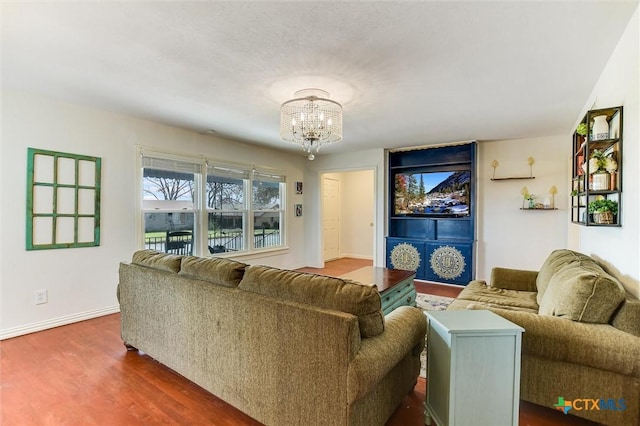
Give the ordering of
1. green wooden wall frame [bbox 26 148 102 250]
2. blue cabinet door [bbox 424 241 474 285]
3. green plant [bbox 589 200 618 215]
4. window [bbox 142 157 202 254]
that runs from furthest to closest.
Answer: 1. blue cabinet door [bbox 424 241 474 285]
2. window [bbox 142 157 202 254]
3. green wooden wall frame [bbox 26 148 102 250]
4. green plant [bbox 589 200 618 215]

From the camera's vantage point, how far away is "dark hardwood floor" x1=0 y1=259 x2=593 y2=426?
179 cm

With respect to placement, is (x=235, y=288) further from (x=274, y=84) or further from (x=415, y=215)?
(x=415, y=215)

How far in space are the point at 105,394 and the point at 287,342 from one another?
4.82ft

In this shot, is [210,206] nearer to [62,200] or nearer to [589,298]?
[62,200]

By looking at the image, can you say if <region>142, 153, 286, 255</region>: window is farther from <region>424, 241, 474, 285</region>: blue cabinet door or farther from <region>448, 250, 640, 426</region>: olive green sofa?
<region>448, 250, 640, 426</region>: olive green sofa

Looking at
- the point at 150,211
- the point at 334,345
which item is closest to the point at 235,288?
the point at 334,345

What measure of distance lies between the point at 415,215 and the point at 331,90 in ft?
11.4

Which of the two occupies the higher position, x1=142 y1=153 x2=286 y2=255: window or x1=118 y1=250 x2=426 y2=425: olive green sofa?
x1=142 y1=153 x2=286 y2=255: window

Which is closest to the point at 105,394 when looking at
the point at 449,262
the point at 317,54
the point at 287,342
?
the point at 287,342

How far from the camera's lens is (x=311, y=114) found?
285cm

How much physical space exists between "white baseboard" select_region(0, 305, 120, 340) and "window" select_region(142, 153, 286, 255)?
87 centimetres

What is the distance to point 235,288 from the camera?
5.94 feet

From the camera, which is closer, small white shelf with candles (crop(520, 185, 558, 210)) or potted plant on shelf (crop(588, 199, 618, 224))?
potted plant on shelf (crop(588, 199, 618, 224))

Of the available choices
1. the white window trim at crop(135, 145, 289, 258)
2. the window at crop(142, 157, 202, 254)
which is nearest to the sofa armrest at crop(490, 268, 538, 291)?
the white window trim at crop(135, 145, 289, 258)
